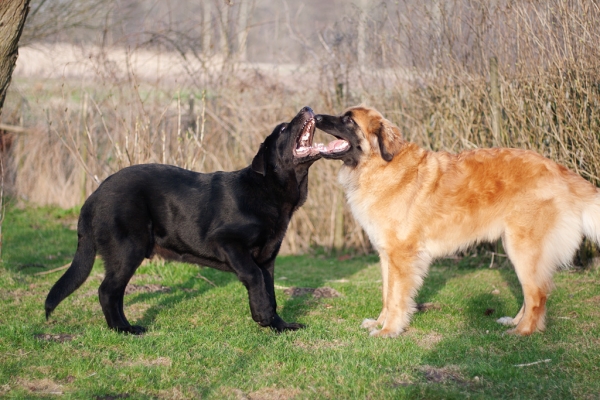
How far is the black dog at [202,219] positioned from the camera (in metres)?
4.83

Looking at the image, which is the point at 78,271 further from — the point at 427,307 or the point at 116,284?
the point at 427,307

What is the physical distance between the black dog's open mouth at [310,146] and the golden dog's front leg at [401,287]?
103 centimetres

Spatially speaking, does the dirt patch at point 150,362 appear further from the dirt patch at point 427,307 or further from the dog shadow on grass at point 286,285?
the dirt patch at point 427,307

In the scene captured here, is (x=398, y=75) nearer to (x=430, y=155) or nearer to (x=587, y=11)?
(x=587, y=11)

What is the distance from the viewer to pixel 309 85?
9797 millimetres

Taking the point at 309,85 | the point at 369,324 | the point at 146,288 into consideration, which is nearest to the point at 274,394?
the point at 369,324

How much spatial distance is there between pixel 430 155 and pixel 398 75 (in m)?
3.51

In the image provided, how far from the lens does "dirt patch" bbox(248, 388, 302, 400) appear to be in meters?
3.43

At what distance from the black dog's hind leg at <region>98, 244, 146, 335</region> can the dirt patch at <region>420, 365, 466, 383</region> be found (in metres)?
2.30

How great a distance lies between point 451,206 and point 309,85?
5.16 metres

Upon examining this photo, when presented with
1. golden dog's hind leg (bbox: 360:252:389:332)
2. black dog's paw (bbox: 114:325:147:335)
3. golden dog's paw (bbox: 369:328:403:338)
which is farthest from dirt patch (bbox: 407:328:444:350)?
black dog's paw (bbox: 114:325:147:335)

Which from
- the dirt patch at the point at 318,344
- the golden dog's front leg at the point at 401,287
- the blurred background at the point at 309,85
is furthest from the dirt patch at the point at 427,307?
the blurred background at the point at 309,85

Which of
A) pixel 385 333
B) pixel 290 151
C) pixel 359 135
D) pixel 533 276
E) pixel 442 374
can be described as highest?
pixel 359 135

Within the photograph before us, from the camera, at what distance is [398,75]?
339 inches
